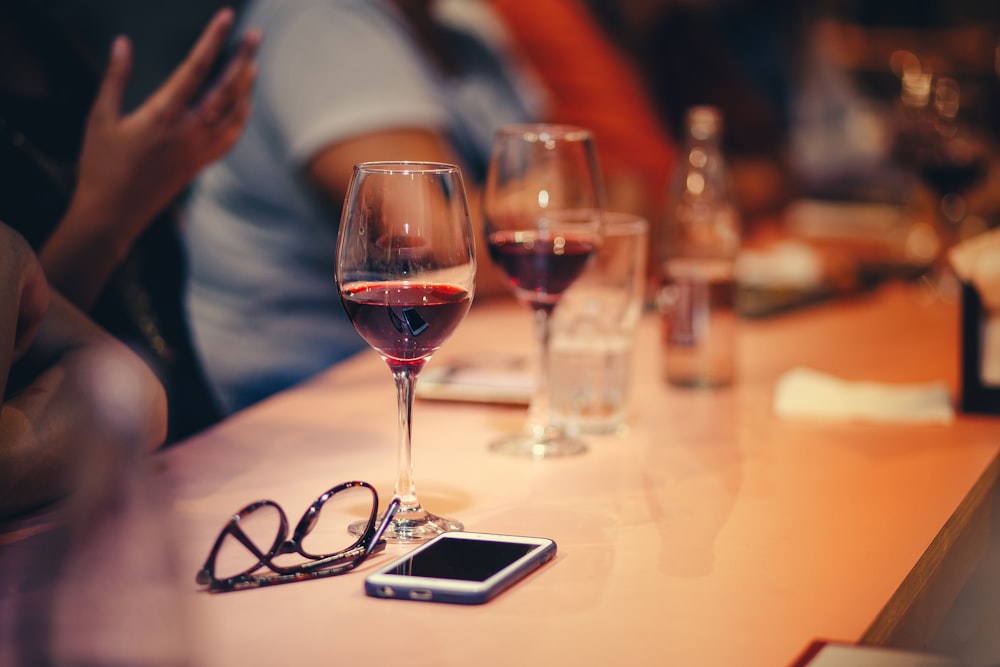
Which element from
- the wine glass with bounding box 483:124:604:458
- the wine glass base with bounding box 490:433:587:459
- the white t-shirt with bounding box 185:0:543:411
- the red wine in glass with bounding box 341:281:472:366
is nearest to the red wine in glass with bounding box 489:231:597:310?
the wine glass with bounding box 483:124:604:458

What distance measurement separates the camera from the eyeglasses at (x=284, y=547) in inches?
30.7

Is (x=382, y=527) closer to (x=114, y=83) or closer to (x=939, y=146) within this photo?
(x=114, y=83)

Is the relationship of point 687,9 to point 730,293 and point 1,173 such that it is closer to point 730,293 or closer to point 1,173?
point 730,293

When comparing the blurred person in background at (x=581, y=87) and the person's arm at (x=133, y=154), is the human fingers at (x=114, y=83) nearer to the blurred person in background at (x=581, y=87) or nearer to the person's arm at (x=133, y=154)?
the person's arm at (x=133, y=154)

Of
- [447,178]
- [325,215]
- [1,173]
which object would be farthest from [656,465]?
[325,215]

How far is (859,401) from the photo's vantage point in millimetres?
1327

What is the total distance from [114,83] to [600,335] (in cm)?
63

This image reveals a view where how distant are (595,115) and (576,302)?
7.10ft

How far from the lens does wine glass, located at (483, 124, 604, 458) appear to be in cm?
116

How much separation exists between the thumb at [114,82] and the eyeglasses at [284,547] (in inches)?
26.1

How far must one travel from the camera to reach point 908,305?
1.98 meters

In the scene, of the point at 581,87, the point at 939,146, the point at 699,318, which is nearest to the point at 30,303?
the point at 699,318

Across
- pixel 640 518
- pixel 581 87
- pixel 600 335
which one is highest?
pixel 581 87

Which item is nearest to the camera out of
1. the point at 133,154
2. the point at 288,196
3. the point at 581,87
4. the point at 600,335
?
the point at 600,335
